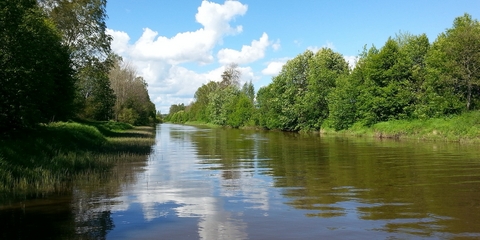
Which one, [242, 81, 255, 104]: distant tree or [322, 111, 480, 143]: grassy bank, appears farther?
[242, 81, 255, 104]: distant tree

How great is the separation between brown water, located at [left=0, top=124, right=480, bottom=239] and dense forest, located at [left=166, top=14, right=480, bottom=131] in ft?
80.6

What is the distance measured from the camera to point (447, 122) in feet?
128

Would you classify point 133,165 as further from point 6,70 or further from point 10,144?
point 6,70

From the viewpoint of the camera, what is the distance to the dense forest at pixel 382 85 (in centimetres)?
4009

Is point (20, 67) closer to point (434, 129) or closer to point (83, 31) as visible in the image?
point (83, 31)

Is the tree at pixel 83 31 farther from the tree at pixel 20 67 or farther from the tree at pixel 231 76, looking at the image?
the tree at pixel 231 76

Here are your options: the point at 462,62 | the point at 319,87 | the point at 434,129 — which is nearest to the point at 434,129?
the point at 434,129

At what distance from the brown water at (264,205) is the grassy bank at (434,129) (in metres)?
18.2

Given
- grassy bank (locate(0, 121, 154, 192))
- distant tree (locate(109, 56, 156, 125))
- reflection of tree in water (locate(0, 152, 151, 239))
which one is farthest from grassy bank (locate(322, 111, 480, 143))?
distant tree (locate(109, 56, 156, 125))

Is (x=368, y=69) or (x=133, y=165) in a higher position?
(x=368, y=69)

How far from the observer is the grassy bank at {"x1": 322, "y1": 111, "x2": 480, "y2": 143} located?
114 feet

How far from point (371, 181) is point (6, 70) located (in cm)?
1547

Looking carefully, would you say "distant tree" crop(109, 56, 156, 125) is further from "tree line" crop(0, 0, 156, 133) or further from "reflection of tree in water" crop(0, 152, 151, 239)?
"reflection of tree in water" crop(0, 152, 151, 239)

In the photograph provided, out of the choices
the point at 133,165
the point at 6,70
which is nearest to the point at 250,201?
the point at 133,165
